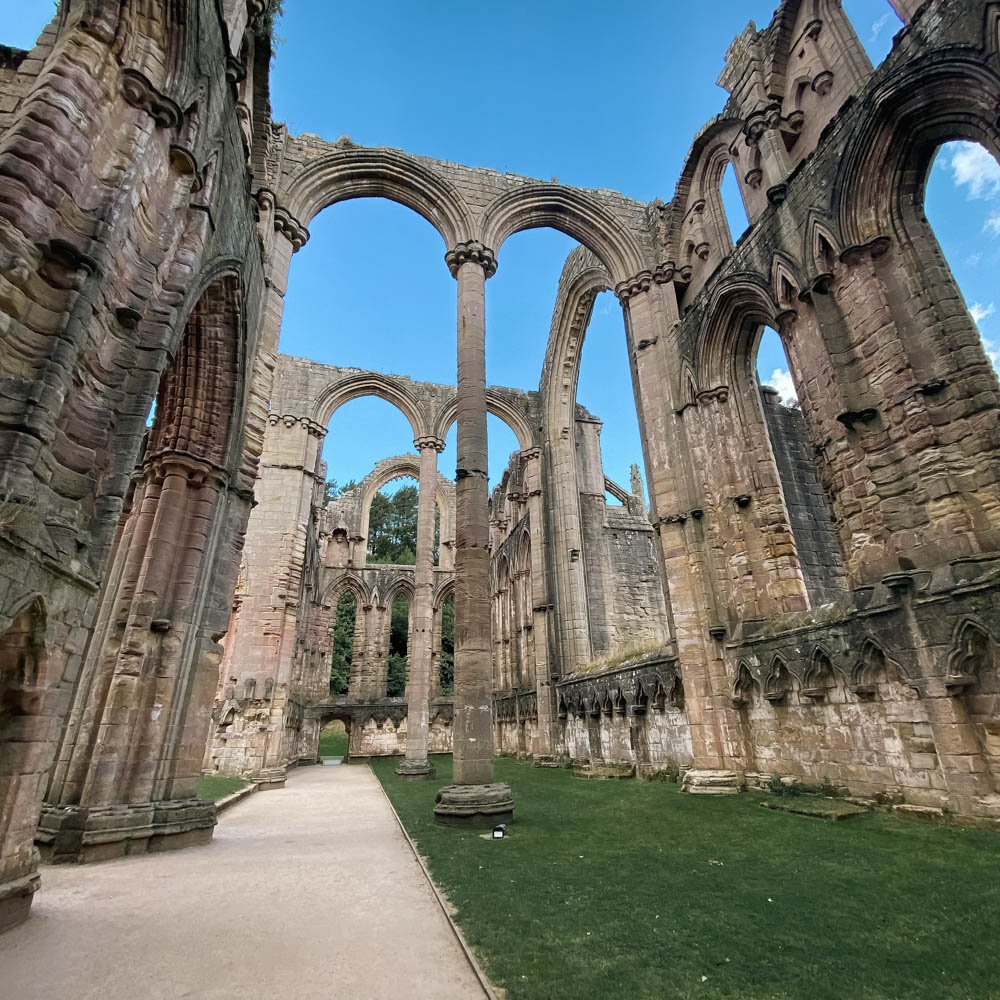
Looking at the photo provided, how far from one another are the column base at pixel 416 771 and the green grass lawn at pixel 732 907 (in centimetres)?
742

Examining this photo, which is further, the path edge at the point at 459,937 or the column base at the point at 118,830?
the column base at the point at 118,830

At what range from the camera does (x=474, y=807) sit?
6090mm

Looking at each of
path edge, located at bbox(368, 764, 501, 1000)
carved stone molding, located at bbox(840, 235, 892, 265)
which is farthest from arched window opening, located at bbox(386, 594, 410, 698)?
carved stone molding, located at bbox(840, 235, 892, 265)

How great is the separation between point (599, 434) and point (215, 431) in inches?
544

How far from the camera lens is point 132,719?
5535mm

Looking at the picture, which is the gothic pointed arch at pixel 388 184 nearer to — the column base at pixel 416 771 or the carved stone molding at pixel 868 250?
the carved stone molding at pixel 868 250

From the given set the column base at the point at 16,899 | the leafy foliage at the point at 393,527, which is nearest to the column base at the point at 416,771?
the column base at the point at 16,899

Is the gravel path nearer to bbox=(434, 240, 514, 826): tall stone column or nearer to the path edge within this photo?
the path edge

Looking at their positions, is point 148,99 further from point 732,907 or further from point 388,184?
point 388,184

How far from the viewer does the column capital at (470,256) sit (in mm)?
9414

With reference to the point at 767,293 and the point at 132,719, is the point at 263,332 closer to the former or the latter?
the point at 132,719

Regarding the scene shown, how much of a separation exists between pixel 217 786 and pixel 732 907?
10.2 m

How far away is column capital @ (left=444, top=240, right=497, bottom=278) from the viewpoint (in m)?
9.41

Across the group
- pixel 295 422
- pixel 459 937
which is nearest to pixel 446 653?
pixel 295 422
